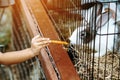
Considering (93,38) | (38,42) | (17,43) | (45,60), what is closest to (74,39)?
(93,38)

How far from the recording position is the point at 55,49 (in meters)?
2.10

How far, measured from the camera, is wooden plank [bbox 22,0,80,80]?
1.84 metres

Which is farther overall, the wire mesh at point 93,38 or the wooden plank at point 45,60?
the wire mesh at point 93,38

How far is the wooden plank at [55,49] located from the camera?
1.84 meters

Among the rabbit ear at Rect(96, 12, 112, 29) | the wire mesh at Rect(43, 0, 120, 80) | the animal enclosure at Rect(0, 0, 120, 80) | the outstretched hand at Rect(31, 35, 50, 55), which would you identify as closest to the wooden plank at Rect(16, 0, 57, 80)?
the animal enclosure at Rect(0, 0, 120, 80)

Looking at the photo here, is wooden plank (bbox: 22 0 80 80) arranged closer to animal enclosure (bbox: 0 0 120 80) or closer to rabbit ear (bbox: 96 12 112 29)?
animal enclosure (bbox: 0 0 120 80)

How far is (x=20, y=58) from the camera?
6.27ft

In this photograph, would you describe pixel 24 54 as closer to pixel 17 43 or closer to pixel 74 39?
pixel 74 39

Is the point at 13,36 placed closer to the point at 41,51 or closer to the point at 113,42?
the point at 113,42

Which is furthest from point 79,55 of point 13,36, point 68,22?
point 13,36

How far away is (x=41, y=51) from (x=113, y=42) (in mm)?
865

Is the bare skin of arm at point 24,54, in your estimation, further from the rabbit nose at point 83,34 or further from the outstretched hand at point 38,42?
the rabbit nose at point 83,34

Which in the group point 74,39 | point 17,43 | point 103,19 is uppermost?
point 103,19

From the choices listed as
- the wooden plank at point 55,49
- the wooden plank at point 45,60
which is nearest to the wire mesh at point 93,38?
the wooden plank at point 55,49
